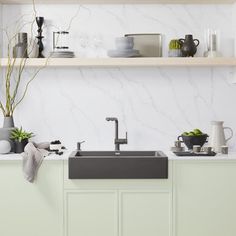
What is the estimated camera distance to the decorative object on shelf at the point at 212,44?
3570 mm

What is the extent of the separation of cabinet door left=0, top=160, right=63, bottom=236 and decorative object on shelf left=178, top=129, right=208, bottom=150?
1.02m

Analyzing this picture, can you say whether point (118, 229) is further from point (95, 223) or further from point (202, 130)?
point (202, 130)

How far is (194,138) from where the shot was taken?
11.6 ft

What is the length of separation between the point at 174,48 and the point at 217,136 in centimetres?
78

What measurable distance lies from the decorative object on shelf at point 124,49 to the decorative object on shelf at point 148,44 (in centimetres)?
18

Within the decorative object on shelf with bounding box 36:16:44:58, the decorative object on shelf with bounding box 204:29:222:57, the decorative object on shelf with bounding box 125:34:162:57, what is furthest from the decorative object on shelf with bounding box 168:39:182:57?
the decorative object on shelf with bounding box 36:16:44:58

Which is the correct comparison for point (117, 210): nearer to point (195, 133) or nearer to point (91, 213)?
point (91, 213)

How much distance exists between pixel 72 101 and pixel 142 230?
4.02 ft

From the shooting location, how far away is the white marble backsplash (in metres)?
3.76

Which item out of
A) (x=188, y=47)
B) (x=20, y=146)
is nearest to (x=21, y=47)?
(x=20, y=146)

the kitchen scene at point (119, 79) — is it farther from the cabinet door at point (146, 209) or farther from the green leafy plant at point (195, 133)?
the cabinet door at point (146, 209)

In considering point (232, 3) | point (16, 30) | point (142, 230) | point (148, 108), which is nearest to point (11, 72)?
point (16, 30)

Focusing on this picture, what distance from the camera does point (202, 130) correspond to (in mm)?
3766

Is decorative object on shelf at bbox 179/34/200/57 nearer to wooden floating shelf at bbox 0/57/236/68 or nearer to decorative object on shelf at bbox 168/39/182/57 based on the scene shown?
decorative object on shelf at bbox 168/39/182/57
